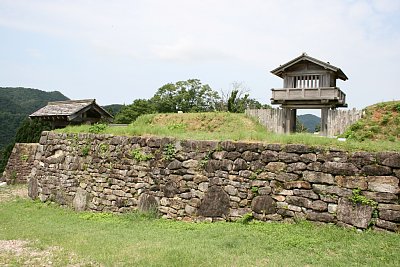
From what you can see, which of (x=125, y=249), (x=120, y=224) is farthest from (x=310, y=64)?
(x=125, y=249)

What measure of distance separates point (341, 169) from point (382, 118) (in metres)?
11.6

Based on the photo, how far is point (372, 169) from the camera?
6926mm

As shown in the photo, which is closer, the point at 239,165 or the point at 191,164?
the point at 239,165

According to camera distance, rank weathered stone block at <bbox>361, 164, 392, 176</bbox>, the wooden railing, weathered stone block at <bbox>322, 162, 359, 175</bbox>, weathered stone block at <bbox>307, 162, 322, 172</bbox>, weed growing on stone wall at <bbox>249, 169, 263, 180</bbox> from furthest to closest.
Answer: the wooden railing, weed growing on stone wall at <bbox>249, 169, 263, 180</bbox>, weathered stone block at <bbox>307, 162, 322, 172</bbox>, weathered stone block at <bbox>322, 162, 359, 175</bbox>, weathered stone block at <bbox>361, 164, 392, 176</bbox>

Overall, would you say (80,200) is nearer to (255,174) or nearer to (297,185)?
(255,174)

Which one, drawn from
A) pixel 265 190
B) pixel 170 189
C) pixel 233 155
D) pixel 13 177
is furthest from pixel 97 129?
pixel 13 177

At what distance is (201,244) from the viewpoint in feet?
21.7

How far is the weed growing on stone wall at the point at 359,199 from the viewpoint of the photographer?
22.5 feet

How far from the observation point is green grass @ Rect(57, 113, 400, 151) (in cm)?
761

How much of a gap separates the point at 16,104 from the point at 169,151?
6215 centimetres

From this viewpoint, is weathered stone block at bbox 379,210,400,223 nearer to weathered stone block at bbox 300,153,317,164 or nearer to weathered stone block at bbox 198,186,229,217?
weathered stone block at bbox 300,153,317,164

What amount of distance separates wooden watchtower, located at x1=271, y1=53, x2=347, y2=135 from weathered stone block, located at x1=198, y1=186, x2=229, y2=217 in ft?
42.4

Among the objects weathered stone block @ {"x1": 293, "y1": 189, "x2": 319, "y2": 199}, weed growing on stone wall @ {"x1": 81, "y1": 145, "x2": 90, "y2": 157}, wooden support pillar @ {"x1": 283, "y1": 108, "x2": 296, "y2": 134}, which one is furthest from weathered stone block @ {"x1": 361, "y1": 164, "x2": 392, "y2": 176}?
wooden support pillar @ {"x1": 283, "y1": 108, "x2": 296, "y2": 134}

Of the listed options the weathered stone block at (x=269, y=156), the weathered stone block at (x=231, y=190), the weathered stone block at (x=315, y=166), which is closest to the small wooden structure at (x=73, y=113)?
the weathered stone block at (x=231, y=190)
